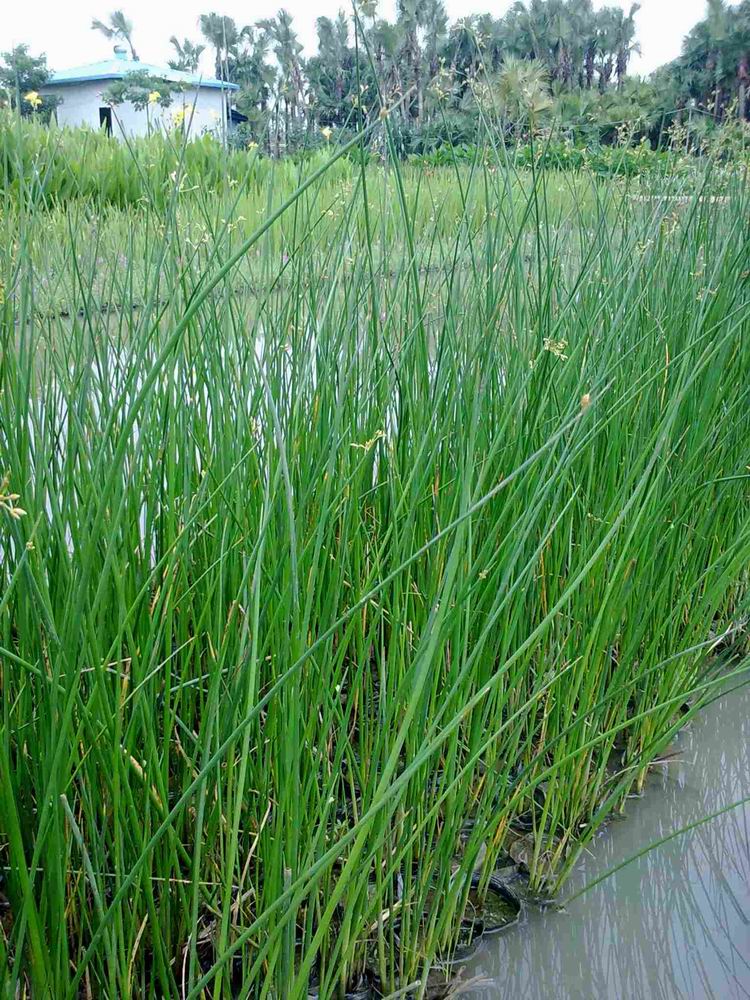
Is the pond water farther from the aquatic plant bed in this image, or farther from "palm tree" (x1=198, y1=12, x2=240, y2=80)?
"palm tree" (x1=198, y1=12, x2=240, y2=80)

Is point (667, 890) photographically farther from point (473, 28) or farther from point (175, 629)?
point (473, 28)

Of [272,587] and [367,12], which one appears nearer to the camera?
[367,12]

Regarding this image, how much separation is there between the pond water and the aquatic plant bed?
49 mm

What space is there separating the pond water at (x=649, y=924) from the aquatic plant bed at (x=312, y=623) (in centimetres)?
5

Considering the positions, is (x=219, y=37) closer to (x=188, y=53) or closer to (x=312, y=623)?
(x=188, y=53)

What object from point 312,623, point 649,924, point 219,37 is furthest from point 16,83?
point 649,924

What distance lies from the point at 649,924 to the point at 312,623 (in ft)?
2.00

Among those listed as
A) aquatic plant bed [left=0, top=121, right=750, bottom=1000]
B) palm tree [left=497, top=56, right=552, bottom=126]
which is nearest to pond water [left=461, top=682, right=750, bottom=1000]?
aquatic plant bed [left=0, top=121, right=750, bottom=1000]

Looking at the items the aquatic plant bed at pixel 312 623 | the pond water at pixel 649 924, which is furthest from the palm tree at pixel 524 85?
the pond water at pixel 649 924

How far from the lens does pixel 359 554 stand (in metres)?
1.30

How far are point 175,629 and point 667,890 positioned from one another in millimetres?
779

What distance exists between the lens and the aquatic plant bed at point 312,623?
861 millimetres

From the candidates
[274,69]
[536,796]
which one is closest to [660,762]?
[536,796]

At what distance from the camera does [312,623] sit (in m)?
1.37
